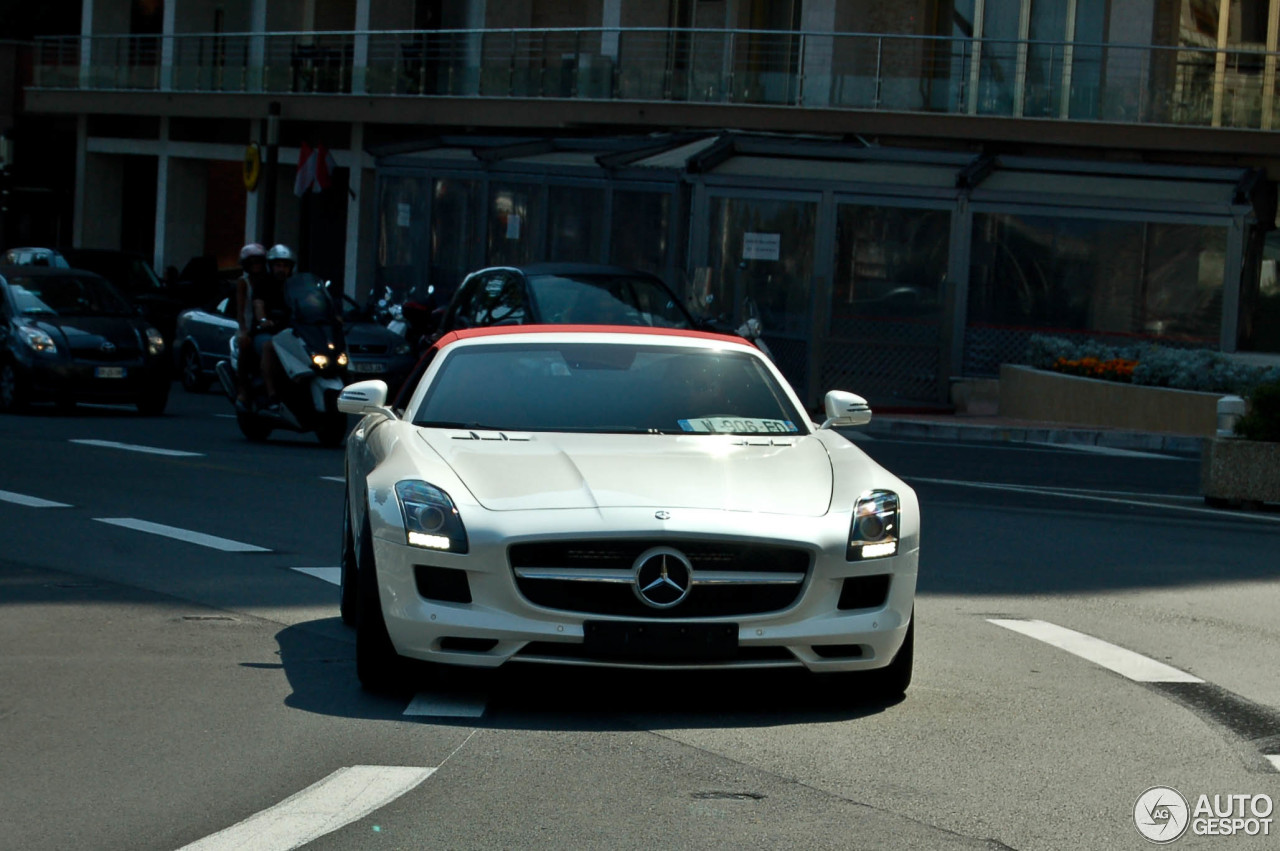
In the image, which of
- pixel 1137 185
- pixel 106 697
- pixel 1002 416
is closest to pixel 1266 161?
pixel 1137 185

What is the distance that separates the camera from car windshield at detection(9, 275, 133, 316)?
937 inches

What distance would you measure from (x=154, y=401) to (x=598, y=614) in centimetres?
1742

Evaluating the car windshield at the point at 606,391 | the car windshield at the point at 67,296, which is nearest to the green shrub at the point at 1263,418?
the car windshield at the point at 606,391

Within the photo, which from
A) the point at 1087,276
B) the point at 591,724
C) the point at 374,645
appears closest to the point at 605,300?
the point at 1087,276

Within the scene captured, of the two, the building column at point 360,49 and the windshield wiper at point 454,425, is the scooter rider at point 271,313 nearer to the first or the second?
the windshield wiper at point 454,425

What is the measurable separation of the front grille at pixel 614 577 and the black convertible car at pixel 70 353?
16961 millimetres

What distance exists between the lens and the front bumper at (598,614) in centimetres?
693

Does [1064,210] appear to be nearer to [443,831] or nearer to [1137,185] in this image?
[1137,185]

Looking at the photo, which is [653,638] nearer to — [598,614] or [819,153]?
[598,614]

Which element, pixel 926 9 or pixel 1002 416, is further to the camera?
pixel 926 9

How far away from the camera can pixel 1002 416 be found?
88.9ft

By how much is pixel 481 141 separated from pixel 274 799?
1284 inches

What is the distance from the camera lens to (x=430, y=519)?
7066 mm

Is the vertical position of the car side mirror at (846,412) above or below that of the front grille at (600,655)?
above
